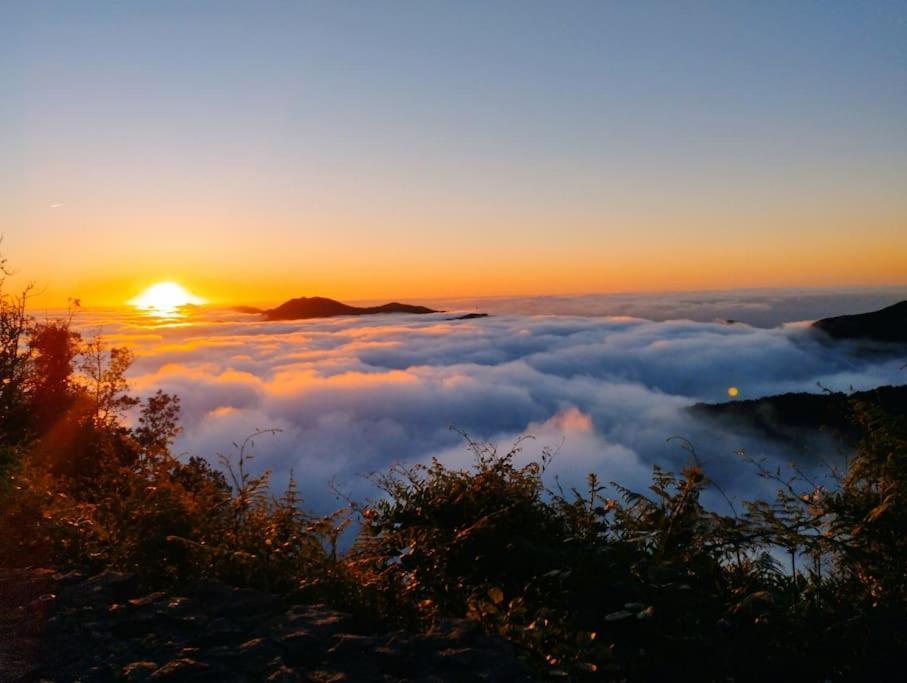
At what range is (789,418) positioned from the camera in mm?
85250

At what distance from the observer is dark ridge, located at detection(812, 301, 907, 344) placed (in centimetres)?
13188

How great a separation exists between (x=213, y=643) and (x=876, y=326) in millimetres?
169210

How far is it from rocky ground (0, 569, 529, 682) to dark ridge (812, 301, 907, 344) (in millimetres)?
154361

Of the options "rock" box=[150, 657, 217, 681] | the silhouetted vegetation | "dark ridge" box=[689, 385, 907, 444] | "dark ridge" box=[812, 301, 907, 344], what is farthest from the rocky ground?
"dark ridge" box=[812, 301, 907, 344]

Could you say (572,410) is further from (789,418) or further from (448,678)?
(448,678)

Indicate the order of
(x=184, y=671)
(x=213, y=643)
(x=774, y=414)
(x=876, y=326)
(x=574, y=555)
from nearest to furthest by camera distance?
(x=184, y=671), (x=213, y=643), (x=574, y=555), (x=774, y=414), (x=876, y=326)

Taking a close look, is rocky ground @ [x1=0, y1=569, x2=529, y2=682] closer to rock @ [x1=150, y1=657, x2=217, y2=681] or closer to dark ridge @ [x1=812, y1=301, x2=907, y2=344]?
rock @ [x1=150, y1=657, x2=217, y2=681]

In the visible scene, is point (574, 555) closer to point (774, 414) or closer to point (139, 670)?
point (139, 670)

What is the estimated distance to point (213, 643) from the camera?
3.04m

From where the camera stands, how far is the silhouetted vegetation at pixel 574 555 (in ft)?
10.4

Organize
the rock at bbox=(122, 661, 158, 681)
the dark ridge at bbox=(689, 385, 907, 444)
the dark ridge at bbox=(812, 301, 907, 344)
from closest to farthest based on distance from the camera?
the rock at bbox=(122, 661, 158, 681) → the dark ridge at bbox=(689, 385, 907, 444) → the dark ridge at bbox=(812, 301, 907, 344)

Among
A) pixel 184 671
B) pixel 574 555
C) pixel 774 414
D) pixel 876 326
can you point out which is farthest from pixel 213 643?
pixel 876 326

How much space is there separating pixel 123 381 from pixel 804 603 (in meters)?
30.1

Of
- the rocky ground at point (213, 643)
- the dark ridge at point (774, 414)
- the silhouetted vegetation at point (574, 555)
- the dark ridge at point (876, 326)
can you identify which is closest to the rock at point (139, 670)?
the rocky ground at point (213, 643)
